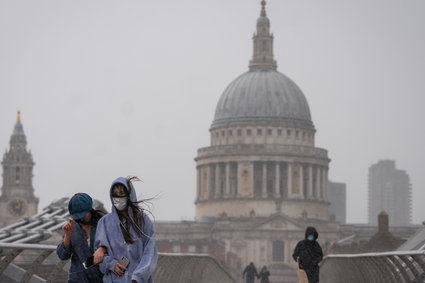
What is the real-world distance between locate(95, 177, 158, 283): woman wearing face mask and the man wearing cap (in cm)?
11

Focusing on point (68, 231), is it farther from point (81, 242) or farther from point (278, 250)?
point (278, 250)

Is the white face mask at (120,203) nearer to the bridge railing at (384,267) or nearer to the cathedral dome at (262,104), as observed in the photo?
the bridge railing at (384,267)

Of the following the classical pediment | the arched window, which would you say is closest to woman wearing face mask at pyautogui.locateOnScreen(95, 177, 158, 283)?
the arched window

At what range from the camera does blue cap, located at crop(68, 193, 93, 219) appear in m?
13.8

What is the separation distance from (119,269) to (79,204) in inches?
27.3

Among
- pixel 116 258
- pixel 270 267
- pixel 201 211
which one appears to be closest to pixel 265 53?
pixel 201 211

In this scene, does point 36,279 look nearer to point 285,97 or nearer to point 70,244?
point 70,244

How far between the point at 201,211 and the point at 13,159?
24612mm

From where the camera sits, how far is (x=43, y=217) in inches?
1016

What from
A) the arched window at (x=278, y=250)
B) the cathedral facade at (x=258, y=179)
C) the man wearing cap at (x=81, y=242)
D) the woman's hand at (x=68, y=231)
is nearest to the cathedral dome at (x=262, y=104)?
the cathedral facade at (x=258, y=179)

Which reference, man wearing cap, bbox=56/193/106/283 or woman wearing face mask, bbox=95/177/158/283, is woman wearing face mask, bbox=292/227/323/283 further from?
woman wearing face mask, bbox=95/177/158/283

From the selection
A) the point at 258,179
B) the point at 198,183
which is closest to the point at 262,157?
the point at 258,179

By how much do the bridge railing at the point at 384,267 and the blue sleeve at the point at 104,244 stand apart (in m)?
5.74

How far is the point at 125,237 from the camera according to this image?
13.8m
